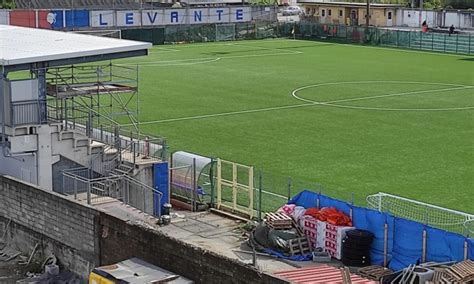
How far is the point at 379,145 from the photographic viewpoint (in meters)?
40.1

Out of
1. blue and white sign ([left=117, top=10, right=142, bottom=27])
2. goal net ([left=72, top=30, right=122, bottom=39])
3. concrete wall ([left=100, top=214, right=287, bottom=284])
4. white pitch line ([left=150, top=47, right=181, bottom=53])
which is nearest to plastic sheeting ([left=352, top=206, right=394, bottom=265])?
concrete wall ([left=100, top=214, right=287, bottom=284])

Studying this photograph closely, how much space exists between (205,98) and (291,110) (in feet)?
20.3

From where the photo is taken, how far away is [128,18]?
84.1m

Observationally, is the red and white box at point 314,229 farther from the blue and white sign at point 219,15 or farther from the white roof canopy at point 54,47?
the blue and white sign at point 219,15

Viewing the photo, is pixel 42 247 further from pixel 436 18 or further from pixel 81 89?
pixel 436 18

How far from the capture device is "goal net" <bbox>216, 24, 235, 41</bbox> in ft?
286

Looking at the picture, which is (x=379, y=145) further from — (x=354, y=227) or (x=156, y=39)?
(x=156, y=39)

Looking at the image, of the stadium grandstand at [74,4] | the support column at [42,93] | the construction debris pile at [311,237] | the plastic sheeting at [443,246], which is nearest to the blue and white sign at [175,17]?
the stadium grandstand at [74,4]

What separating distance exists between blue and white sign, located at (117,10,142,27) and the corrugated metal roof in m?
63.4

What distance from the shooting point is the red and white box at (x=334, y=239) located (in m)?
24.5

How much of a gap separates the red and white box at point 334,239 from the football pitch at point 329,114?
5963mm

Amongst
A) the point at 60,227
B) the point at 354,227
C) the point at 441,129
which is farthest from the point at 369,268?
the point at 441,129

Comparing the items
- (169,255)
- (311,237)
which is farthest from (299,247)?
(169,255)

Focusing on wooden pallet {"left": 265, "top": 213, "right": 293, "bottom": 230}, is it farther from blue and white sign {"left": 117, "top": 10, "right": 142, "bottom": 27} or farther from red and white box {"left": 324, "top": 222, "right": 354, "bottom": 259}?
blue and white sign {"left": 117, "top": 10, "right": 142, "bottom": 27}
